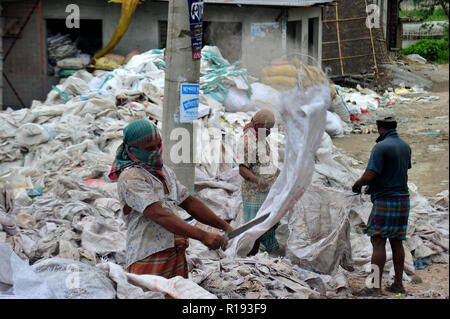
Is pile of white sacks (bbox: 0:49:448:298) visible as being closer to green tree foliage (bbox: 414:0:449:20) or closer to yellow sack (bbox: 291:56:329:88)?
yellow sack (bbox: 291:56:329:88)

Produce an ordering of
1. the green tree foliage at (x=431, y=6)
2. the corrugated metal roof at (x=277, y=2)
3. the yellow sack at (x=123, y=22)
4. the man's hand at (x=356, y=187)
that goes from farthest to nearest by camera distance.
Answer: the corrugated metal roof at (x=277, y=2) → the yellow sack at (x=123, y=22) → the man's hand at (x=356, y=187) → the green tree foliage at (x=431, y=6)

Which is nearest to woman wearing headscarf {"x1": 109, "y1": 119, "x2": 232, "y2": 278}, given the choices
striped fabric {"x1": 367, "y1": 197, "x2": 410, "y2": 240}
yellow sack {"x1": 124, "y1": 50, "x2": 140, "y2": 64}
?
striped fabric {"x1": 367, "y1": 197, "x2": 410, "y2": 240}

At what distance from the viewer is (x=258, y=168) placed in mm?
4805

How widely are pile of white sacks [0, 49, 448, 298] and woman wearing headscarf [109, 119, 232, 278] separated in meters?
0.18

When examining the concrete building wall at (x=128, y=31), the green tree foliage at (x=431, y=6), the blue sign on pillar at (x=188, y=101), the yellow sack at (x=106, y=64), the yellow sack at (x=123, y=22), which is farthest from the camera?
the concrete building wall at (x=128, y=31)

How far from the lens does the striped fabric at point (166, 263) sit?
3.11 metres

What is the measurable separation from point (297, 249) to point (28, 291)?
2295 millimetres

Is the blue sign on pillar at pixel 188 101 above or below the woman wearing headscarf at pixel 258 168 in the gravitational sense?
above

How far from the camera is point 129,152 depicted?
3.03m

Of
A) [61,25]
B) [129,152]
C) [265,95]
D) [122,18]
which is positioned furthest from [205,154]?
[61,25]

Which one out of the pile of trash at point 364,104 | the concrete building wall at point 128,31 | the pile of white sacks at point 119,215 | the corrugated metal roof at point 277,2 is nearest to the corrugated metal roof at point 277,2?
the corrugated metal roof at point 277,2

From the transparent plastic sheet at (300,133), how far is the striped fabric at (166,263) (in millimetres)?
575

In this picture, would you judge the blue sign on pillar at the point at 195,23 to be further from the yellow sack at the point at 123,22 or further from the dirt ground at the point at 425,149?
the yellow sack at the point at 123,22

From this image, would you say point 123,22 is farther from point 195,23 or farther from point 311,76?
point 311,76
